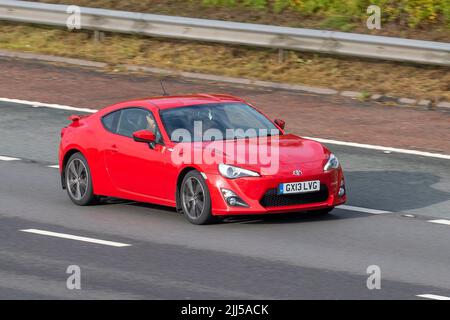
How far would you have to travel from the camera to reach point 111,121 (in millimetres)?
16172

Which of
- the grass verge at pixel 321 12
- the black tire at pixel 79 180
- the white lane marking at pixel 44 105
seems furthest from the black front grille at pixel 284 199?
the grass verge at pixel 321 12

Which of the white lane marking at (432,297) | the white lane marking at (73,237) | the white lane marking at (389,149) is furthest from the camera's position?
the white lane marking at (389,149)

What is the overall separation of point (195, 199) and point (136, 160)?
44.4 inches

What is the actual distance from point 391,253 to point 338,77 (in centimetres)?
1105

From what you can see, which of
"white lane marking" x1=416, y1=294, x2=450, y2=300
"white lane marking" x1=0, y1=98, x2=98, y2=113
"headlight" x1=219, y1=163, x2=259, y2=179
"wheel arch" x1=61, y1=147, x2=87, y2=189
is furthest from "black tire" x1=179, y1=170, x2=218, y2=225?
"white lane marking" x1=0, y1=98, x2=98, y2=113

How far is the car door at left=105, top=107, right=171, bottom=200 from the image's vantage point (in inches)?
594

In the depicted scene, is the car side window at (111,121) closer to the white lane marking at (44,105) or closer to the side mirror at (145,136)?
→ the side mirror at (145,136)

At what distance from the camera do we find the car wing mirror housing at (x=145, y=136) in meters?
15.2

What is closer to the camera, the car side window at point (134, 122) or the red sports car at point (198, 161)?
the red sports car at point (198, 161)

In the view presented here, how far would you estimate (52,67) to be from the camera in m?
26.2

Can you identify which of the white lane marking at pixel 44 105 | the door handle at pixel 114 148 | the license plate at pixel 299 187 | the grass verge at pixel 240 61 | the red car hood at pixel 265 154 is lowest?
the white lane marking at pixel 44 105

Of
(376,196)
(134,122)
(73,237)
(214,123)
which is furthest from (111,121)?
(376,196)

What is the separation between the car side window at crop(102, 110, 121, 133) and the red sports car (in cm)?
1

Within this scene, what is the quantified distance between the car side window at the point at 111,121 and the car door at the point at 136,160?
61mm
